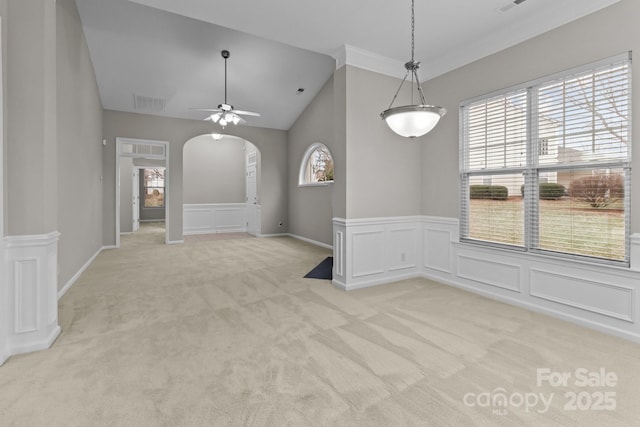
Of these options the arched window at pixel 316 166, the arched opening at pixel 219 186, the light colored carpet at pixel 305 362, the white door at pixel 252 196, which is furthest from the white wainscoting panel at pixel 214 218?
the light colored carpet at pixel 305 362

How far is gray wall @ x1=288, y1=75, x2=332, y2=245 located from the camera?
6.61 metres

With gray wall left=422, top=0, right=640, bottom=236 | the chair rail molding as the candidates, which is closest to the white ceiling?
gray wall left=422, top=0, right=640, bottom=236

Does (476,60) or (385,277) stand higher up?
(476,60)

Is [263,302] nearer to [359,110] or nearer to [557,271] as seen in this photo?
[359,110]

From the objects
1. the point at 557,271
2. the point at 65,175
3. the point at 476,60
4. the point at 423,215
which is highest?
the point at 476,60

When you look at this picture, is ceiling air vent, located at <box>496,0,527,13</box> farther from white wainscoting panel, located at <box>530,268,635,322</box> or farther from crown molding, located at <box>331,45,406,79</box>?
white wainscoting panel, located at <box>530,268,635,322</box>

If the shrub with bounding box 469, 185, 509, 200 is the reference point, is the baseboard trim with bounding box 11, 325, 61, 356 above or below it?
below

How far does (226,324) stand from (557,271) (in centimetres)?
321

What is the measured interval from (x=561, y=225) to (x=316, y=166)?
5217 millimetres

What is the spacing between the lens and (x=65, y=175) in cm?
369

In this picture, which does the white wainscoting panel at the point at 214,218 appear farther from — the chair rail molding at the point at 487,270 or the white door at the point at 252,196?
the chair rail molding at the point at 487,270

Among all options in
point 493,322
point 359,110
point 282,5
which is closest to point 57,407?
point 493,322

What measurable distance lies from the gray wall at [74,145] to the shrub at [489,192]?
4.87 metres

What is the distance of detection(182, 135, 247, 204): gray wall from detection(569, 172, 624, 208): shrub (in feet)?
28.3
